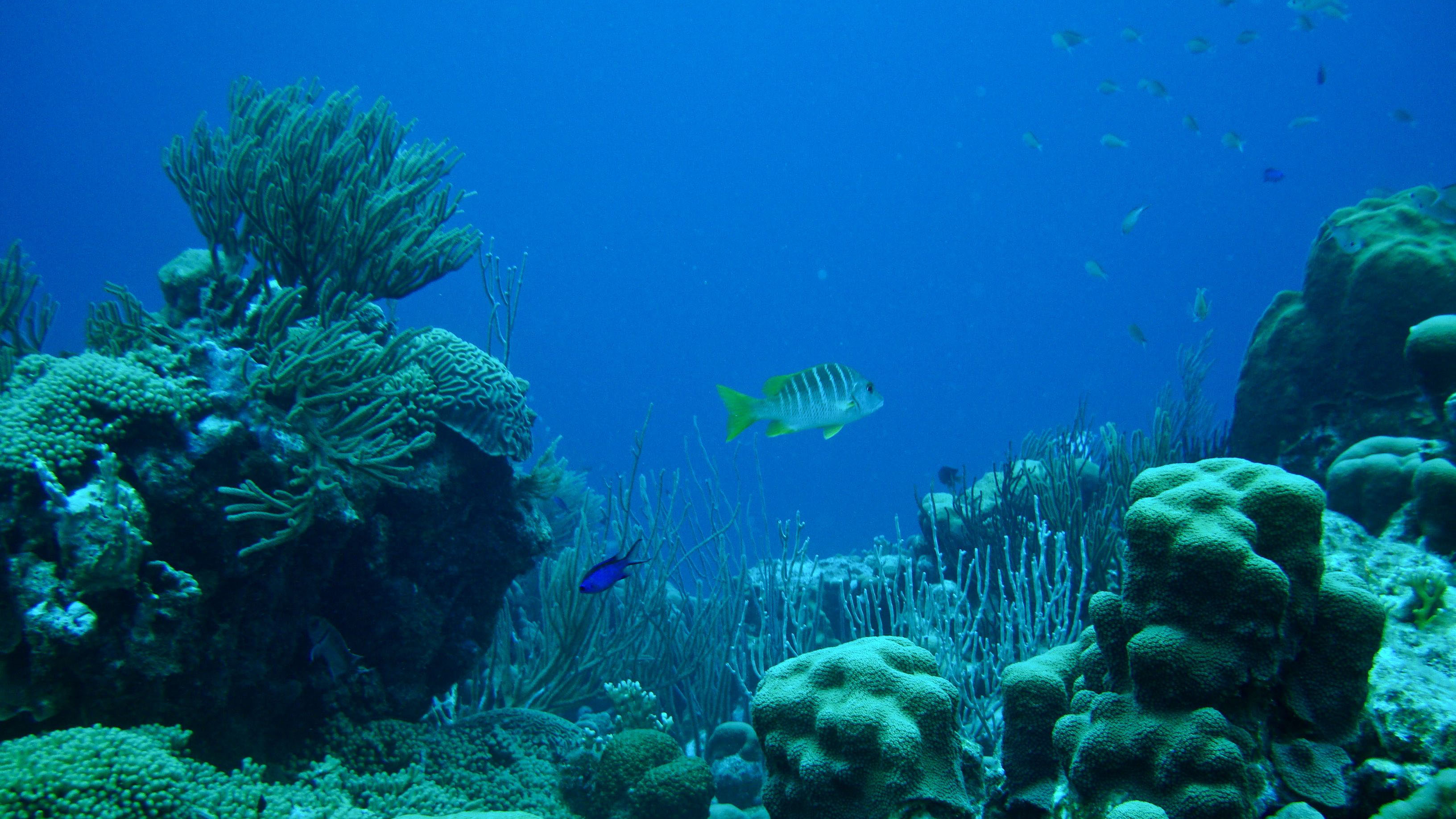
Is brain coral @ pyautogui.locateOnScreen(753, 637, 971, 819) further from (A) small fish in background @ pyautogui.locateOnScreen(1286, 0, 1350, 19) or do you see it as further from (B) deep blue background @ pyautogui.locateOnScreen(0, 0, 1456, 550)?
(B) deep blue background @ pyautogui.locateOnScreen(0, 0, 1456, 550)

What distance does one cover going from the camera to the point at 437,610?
12.6 ft

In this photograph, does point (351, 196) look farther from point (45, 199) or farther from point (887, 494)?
point (45, 199)

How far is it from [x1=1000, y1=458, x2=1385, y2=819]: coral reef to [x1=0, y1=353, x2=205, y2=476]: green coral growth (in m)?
3.78

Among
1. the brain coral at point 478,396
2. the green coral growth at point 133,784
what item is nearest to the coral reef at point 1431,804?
the green coral growth at point 133,784

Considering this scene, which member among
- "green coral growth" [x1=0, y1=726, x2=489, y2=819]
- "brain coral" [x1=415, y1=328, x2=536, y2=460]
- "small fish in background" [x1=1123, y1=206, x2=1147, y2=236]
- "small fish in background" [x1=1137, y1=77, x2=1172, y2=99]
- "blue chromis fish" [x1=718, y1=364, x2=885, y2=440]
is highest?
"small fish in background" [x1=1137, y1=77, x2=1172, y2=99]

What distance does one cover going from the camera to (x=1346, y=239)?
5980 mm

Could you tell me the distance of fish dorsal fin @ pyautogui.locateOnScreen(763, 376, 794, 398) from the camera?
369 centimetres

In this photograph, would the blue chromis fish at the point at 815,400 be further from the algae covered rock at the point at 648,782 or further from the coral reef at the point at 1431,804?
the coral reef at the point at 1431,804

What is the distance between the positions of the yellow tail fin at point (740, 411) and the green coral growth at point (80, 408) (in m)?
2.58

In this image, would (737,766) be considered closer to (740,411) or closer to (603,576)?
(603,576)

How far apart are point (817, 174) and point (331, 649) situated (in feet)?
381

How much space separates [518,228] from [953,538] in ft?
364

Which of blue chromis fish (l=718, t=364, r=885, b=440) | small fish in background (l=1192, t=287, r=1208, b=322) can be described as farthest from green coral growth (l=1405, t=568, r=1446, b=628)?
small fish in background (l=1192, t=287, r=1208, b=322)

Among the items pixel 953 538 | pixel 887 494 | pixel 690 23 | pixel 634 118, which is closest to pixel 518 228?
pixel 634 118
